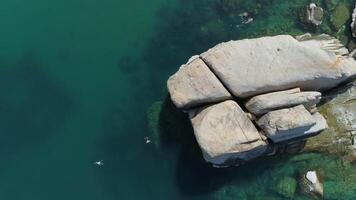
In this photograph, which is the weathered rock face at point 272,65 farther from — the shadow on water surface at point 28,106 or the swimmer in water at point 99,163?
the shadow on water surface at point 28,106

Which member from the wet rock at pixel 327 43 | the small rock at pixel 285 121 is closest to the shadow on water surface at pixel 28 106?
the small rock at pixel 285 121

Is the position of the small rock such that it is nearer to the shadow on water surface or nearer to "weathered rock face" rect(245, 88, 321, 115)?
"weathered rock face" rect(245, 88, 321, 115)

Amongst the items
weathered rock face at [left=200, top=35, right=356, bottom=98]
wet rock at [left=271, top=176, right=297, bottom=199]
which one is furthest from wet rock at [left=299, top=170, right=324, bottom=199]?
weathered rock face at [left=200, top=35, right=356, bottom=98]

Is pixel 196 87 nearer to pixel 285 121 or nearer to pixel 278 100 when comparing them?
pixel 278 100

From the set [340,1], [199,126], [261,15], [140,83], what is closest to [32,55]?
[140,83]

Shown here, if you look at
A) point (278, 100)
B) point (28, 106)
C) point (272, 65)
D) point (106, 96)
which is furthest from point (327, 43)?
point (28, 106)
